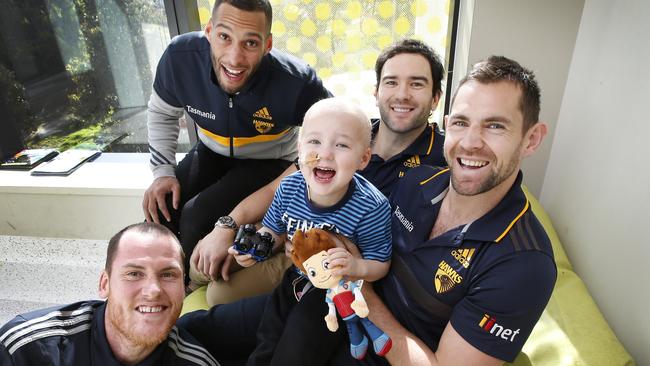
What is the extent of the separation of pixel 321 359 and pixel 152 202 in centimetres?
107

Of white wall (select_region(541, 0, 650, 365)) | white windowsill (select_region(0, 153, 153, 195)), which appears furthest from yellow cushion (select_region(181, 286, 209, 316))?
white wall (select_region(541, 0, 650, 365))

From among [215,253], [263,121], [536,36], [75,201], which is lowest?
[75,201]

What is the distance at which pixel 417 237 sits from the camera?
4.21ft

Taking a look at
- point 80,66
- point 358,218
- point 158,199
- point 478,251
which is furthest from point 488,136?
point 80,66

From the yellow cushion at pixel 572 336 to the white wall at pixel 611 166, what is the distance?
8 centimetres

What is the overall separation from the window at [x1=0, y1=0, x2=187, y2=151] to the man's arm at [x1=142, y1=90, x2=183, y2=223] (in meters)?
0.87

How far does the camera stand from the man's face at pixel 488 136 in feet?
3.65

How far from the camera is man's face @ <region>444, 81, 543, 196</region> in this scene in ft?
3.65

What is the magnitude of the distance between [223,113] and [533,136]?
1.20m

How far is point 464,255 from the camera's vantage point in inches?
45.0

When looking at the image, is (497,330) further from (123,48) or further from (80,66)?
(80,66)

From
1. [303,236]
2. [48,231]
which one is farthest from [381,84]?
[48,231]

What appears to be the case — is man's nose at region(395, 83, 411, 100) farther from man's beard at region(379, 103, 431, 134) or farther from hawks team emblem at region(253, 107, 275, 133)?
hawks team emblem at region(253, 107, 275, 133)

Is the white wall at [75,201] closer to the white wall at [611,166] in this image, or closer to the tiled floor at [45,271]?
the tiled floor at [45,271]
